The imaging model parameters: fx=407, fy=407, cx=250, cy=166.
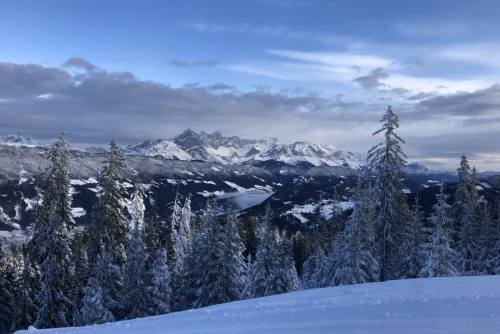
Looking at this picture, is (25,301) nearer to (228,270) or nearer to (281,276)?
(228,270)

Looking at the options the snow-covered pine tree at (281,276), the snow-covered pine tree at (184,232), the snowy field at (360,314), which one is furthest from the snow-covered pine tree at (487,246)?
the snow-covered pine tree at (184,232)

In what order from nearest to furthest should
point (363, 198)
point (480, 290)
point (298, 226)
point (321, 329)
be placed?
point (321, 329) < point (480, 290) < point (363, 198) < point (298, 226)

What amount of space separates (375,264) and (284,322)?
78.7 feet

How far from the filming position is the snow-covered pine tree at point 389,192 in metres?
28.5

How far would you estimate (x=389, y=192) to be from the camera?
28.3 meters

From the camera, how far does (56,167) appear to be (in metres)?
25.1

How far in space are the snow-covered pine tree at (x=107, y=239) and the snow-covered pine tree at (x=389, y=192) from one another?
17.7 metres

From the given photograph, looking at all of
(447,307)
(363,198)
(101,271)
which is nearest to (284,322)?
(447,307)

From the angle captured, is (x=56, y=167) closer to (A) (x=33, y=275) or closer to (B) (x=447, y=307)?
(A) (x=33, y=275)

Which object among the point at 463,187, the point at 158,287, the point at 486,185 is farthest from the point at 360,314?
the point at 486,185

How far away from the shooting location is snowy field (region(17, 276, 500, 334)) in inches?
395

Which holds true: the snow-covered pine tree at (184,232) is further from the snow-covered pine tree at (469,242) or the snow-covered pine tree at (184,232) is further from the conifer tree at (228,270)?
the snow-covered pine tree at (469,242)

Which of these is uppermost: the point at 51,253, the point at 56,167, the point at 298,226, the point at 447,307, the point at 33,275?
the point at 56,167

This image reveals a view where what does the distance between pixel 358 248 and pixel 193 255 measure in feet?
44.6
